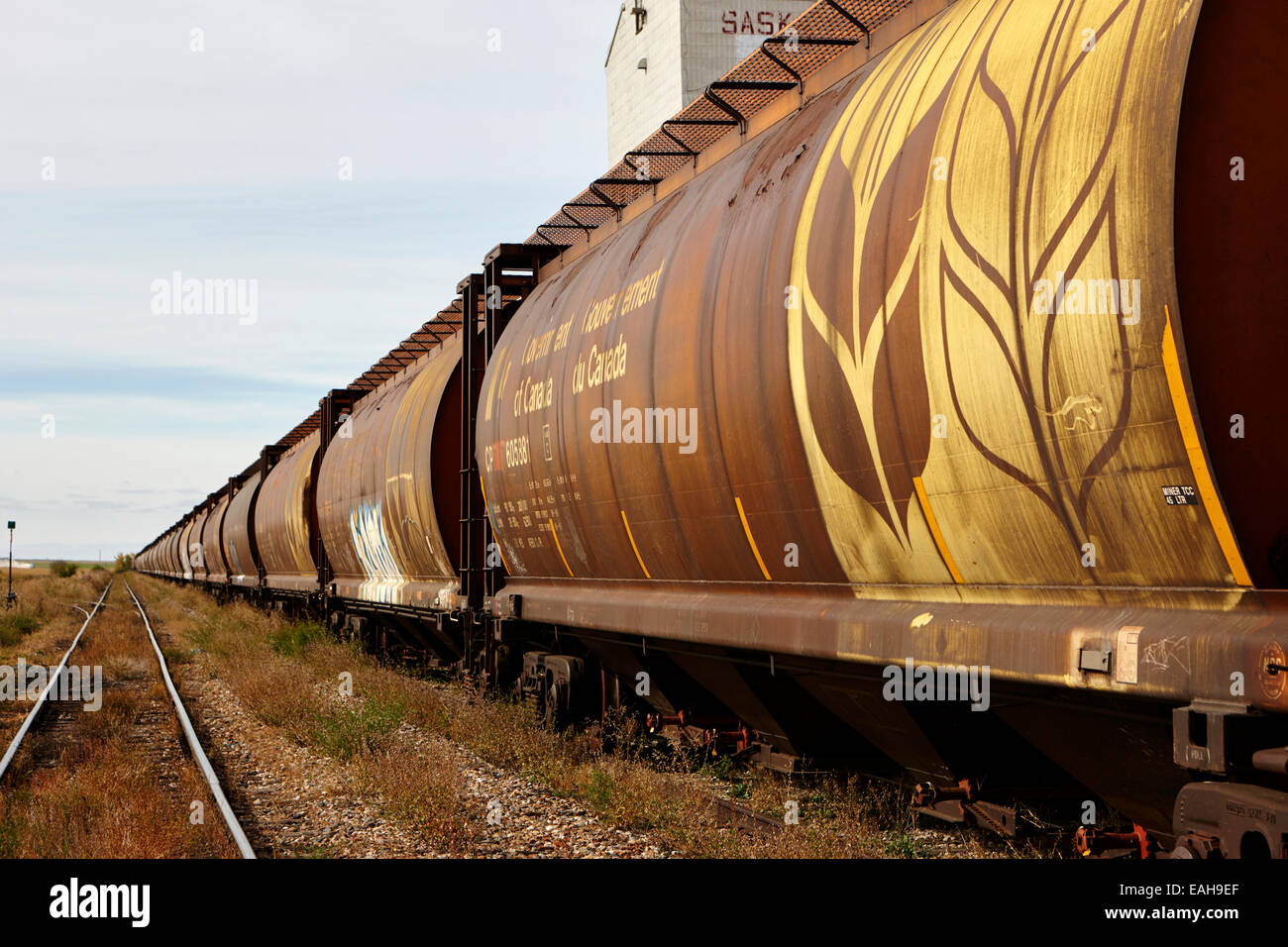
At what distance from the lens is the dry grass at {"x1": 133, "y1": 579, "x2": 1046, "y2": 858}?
6.12m

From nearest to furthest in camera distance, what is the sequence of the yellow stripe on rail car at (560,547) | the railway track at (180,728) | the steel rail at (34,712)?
the railway track at (180,728) → the yellow stripe on rail car at (560,547) → the steel rail at (34,712)

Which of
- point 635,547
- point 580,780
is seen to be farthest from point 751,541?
point 580,780

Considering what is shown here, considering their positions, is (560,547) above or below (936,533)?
below

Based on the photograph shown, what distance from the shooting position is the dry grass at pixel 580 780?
612 cm

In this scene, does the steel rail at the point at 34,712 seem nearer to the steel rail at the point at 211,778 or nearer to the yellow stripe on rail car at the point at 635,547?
the steel rail at the point at 211,778

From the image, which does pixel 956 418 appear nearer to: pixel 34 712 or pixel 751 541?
pixel 751 541

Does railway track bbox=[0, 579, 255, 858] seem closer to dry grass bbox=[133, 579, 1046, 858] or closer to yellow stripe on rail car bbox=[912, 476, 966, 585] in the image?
dry grass bbox=[133, 579, 1046, 858]

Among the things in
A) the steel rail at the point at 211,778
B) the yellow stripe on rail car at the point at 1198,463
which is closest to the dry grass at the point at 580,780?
the steel rail at the point at 211,778

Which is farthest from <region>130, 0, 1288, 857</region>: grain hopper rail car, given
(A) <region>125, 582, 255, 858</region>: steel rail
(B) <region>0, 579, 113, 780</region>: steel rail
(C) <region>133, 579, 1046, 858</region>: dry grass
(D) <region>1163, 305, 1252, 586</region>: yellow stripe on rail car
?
(B) <region>0, 579, 113, 780</region>: steel rail

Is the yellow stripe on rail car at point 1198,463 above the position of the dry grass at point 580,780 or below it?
above

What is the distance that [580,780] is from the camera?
8211 mm

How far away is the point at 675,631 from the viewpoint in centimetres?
651

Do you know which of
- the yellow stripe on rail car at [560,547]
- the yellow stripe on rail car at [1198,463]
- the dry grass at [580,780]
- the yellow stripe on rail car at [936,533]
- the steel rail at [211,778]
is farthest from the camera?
the yellow stripe on rail car at [560,547]
